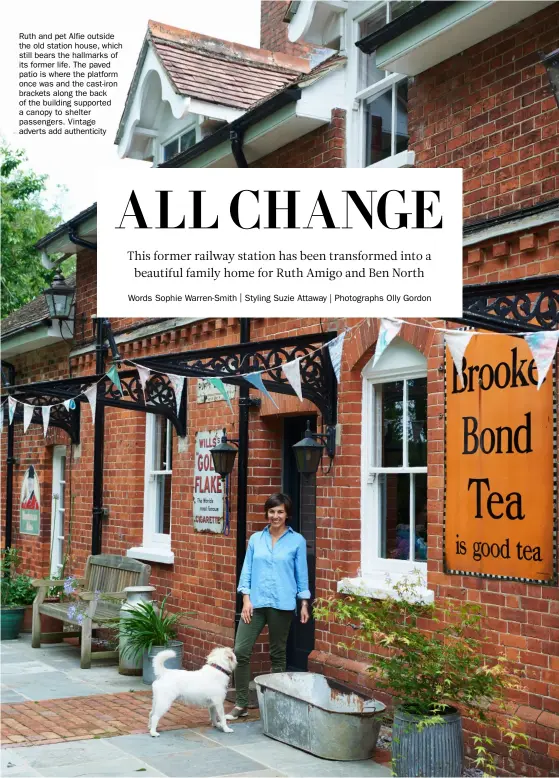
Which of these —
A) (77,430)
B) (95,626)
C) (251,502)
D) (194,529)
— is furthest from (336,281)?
(77,430)

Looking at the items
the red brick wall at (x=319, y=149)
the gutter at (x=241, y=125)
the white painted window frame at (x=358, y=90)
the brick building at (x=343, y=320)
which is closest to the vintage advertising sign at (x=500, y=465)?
the brick building at (x=343, y=320)

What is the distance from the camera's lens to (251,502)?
9695 millimetres

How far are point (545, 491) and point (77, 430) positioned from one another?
8.97 m

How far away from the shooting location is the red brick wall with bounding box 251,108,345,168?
8672mm

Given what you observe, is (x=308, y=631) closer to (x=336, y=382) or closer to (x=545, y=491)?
(x=336, y=382)

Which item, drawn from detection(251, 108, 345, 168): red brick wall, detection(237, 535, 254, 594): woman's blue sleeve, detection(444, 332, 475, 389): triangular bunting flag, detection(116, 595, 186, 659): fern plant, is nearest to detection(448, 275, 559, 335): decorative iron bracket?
detection(444, 332, 475, 389): triangular bunting flag

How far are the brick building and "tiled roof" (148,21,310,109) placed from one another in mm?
31

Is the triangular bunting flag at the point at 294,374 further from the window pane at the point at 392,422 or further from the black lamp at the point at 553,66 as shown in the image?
the black lamp at the point at 553,66

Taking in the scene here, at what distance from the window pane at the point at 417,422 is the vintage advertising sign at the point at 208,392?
2.77 metres

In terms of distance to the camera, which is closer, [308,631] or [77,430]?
[308,631]

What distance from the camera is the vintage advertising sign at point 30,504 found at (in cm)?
1529

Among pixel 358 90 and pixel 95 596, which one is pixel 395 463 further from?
pixel 95 596

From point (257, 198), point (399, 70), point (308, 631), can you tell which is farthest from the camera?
point (308, 631)

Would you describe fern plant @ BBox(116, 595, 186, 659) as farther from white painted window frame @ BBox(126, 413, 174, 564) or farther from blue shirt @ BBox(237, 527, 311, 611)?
white painted window frame @ BBox(126, 413, 174, 564)
